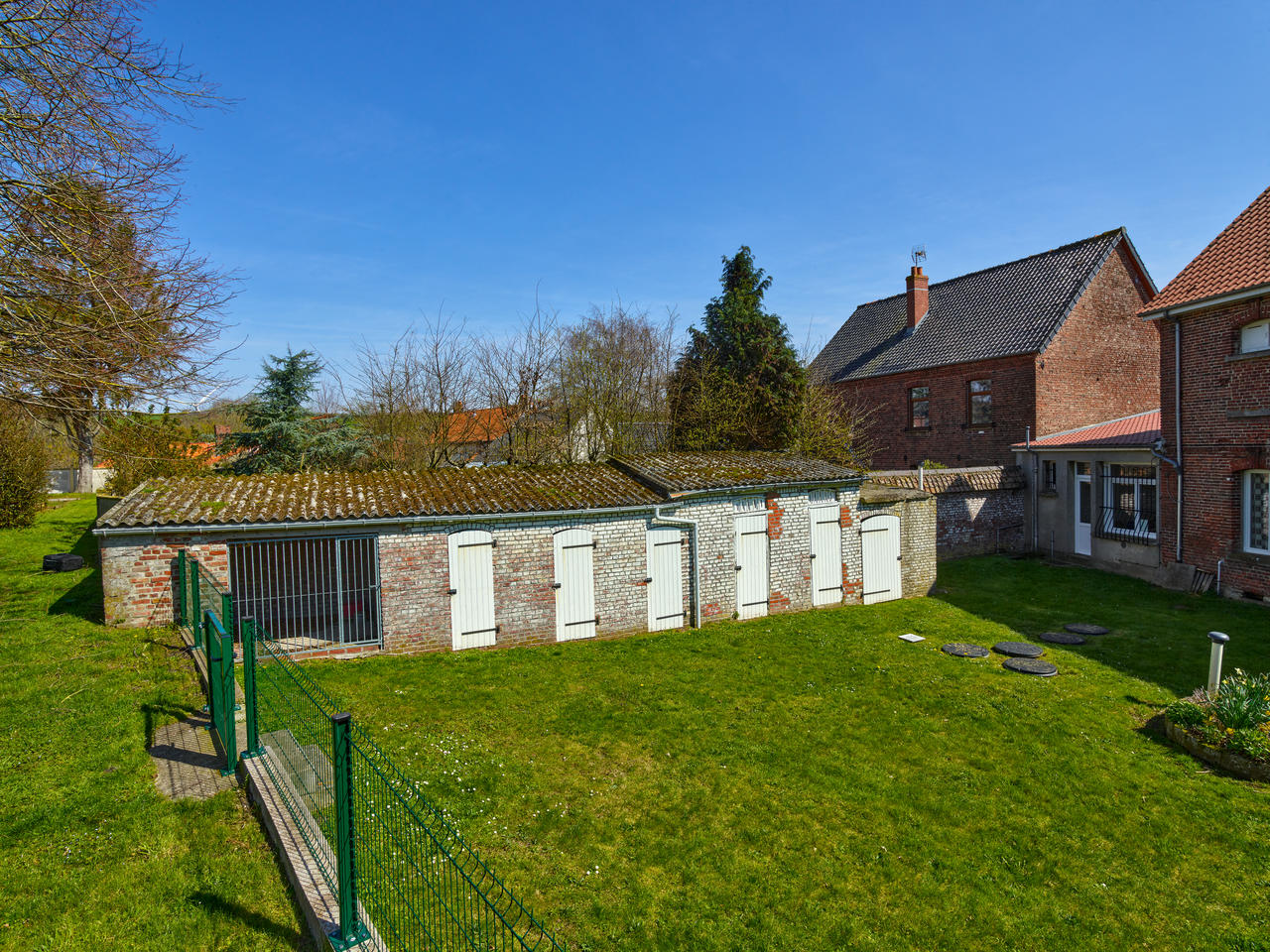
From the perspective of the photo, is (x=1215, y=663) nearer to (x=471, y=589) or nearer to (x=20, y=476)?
(x=471, y=589)

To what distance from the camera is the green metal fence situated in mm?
3906

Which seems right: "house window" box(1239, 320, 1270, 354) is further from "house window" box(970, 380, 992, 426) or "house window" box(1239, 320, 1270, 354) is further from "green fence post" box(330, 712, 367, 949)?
"green fence post" box(330, 712, 367, 949)

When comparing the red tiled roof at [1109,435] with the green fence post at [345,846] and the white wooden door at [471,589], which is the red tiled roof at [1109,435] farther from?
the green fence post at [345,846]

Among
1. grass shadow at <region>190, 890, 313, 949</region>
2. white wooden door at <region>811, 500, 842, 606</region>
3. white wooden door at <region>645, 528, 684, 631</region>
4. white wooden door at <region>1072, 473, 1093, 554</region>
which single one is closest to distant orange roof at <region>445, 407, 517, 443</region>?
white wooden door at <region>645, 528, 684, 631</region>

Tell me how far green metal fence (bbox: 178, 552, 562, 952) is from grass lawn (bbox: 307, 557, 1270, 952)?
459mm

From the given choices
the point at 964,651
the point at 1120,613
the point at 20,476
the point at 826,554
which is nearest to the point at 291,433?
the point at 20,476

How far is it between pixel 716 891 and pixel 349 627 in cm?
850

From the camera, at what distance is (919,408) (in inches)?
1053

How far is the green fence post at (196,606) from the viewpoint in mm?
9202

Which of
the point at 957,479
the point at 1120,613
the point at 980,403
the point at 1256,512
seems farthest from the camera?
the point at 980,403

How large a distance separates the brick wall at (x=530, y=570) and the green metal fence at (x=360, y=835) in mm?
4078

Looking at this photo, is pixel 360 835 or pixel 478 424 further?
pixel 478 424

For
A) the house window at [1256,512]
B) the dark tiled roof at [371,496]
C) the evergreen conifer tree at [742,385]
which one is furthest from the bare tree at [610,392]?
the house window at [1256,512]

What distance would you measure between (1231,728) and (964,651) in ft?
13.1
